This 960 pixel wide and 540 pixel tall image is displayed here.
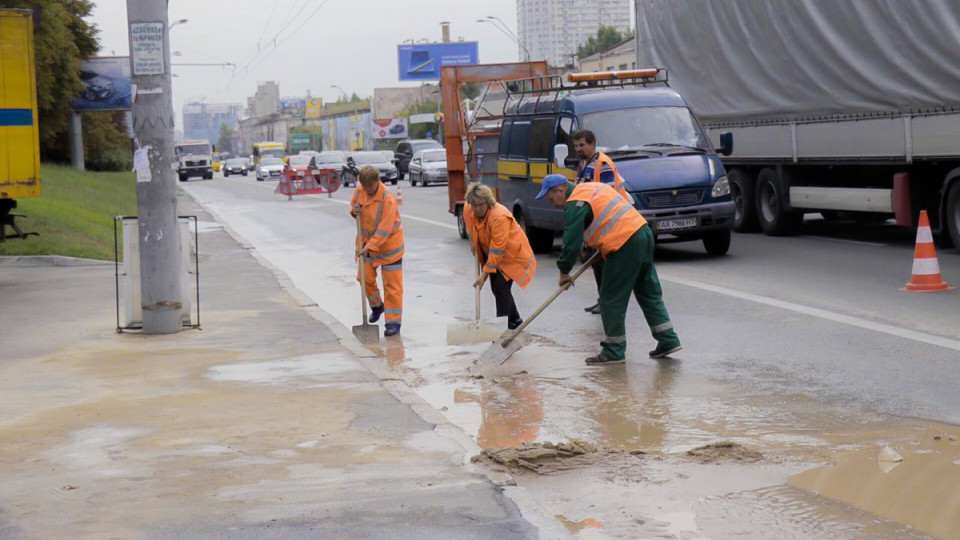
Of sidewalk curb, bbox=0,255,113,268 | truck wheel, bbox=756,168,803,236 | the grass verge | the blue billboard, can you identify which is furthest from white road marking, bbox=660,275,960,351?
the blue billboard

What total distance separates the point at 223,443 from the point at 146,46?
5076 millimetres

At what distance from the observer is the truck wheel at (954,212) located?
15.2 metres

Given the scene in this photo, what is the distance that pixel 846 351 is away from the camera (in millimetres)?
9336

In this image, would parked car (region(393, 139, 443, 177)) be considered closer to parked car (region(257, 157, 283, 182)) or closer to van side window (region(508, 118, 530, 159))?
parked car (region(257, 157, 283, 182))

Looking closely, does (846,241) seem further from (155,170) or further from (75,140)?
(75,140)

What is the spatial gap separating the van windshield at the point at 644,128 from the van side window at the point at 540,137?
2.37 feet

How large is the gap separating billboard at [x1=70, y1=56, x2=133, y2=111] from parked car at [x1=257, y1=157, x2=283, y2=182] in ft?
38.2

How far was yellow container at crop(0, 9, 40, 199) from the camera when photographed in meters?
17.1

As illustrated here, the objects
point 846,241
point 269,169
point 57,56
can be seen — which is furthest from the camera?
point 269,169

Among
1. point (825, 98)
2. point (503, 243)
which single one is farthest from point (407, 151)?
point (503, 243)

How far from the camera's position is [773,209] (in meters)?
19.7

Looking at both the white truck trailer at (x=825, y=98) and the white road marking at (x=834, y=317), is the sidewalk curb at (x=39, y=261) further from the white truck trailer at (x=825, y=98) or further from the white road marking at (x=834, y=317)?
the white truck trailer at (x=825, y=98)

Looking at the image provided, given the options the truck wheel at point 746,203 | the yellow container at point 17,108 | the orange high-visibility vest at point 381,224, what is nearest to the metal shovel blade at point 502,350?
the orange high-visibility vest at point 381,224

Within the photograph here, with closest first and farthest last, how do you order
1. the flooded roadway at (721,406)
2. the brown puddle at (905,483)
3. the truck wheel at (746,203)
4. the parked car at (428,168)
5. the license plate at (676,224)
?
1. the brown puddle at (905,483)
2. the flooded roadway at (721,406)
3. the license plate at (676,224)
4. the truck wheel at (746,203)
5. the parked car at (428,168)
